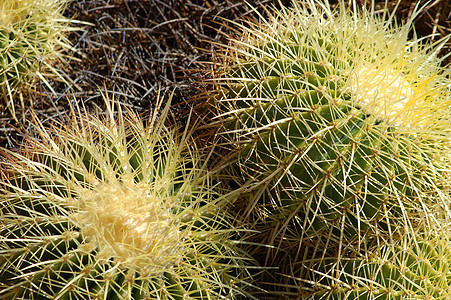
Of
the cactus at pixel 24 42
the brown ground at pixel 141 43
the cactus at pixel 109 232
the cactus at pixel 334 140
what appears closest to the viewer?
the cactus at pixel 109 232

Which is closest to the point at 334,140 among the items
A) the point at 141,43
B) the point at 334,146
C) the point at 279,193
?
the point at 334,146

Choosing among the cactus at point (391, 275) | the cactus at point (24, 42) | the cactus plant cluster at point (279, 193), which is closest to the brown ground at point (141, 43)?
the cactus at point (24, 42)

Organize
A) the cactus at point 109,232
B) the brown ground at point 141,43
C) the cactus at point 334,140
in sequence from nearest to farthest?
the cactus at point 109,232 → the cactus at point 334,140 → the brown ground at point 141,43

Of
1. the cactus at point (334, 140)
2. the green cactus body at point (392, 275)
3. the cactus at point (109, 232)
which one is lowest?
the green cactus body at point (392, 275)

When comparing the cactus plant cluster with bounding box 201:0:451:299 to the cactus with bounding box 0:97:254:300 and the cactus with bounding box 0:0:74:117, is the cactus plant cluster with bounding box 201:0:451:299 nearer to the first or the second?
the cactus with bounding box 0:97:254:300

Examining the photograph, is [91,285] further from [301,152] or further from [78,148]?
[301,152]

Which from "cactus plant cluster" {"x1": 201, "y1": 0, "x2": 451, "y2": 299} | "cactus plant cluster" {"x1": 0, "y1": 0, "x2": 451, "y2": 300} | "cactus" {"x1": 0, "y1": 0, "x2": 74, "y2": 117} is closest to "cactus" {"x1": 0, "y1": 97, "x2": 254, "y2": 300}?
"cactus plant cluster" {"x1": 0, "y1": 0, "x2": 451, "y2": 300}

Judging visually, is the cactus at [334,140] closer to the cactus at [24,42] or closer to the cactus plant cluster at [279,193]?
the cactus plant cluster at [279,193]

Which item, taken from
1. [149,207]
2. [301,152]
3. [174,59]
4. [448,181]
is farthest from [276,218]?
[174,59]

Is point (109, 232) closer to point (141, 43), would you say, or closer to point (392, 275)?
point (392, 275)
